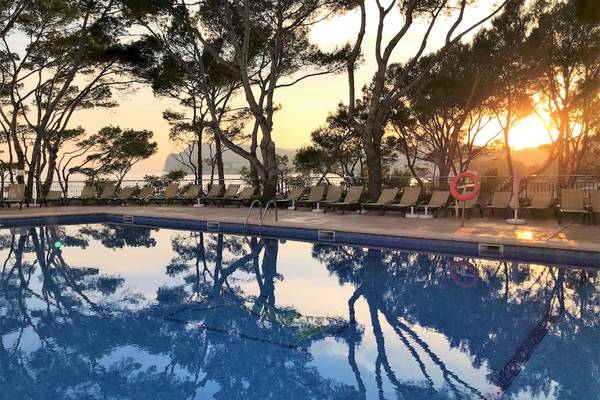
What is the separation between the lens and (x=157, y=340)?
14.7 feet

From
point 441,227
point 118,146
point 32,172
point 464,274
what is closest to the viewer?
point 464,274

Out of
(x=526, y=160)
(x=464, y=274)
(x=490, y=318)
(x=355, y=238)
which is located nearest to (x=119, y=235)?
(x=355, y=238)

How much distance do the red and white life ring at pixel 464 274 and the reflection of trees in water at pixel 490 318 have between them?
96mm

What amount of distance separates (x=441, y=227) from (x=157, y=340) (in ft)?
20.1

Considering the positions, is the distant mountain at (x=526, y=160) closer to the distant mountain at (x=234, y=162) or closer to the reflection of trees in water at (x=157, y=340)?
the distant mountain at (x=234, y=162)

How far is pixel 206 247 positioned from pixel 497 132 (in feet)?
52.7

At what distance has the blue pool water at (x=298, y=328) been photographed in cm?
358

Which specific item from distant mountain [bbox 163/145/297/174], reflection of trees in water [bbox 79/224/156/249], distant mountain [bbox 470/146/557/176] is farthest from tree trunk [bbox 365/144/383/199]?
distant mountain [bbox 470/146/557/176]

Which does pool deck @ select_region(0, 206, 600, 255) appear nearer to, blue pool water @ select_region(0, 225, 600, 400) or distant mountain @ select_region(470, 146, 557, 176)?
blue pool water @ select_region(0, 225, 600, 400)

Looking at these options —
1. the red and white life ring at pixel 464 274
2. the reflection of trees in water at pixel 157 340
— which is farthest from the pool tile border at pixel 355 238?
the reflection of trees in water at pixel 157 340

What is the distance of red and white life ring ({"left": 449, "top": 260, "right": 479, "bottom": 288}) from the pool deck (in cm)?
57

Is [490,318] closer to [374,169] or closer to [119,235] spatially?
[374,169]

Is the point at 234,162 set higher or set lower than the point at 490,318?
higher

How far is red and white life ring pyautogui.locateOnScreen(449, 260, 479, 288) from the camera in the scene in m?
6.39
